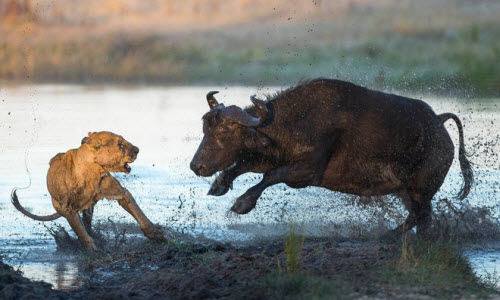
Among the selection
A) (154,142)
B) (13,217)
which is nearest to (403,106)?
(13,217)

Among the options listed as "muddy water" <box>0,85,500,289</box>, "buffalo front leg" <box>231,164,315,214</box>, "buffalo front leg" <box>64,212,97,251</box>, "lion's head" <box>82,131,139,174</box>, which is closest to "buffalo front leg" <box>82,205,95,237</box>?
"muddy water" <box>0,85,500,289</box>

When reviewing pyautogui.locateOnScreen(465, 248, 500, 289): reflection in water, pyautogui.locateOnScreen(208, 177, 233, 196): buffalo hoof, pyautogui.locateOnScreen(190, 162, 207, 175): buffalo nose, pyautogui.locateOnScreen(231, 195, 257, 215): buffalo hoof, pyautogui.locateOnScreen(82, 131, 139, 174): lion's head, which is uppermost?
pyautogui.locateOnScreen(82, 131, 139, 174): lion's head

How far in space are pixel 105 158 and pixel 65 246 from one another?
1.27 m

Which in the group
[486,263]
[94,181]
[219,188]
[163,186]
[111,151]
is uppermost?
[163,186]

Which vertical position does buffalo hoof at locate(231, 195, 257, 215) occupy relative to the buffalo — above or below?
below

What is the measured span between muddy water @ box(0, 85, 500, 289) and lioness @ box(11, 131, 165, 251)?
55 cm

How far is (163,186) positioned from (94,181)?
17.9 ft

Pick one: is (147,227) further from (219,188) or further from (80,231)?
(219,188)

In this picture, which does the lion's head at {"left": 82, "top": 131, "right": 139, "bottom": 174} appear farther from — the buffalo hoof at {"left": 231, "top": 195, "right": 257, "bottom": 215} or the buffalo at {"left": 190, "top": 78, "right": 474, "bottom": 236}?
the buffalo hoof at {"left": 231, "top": 195, "right": 257, "bottom": 215}

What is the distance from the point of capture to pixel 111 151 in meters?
11.8

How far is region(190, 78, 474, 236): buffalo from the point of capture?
11984 mm

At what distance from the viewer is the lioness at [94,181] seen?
11.8 metres

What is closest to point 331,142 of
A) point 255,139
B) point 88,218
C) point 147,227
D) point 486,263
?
point 255,139

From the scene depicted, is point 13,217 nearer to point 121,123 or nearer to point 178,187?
point 178,187
